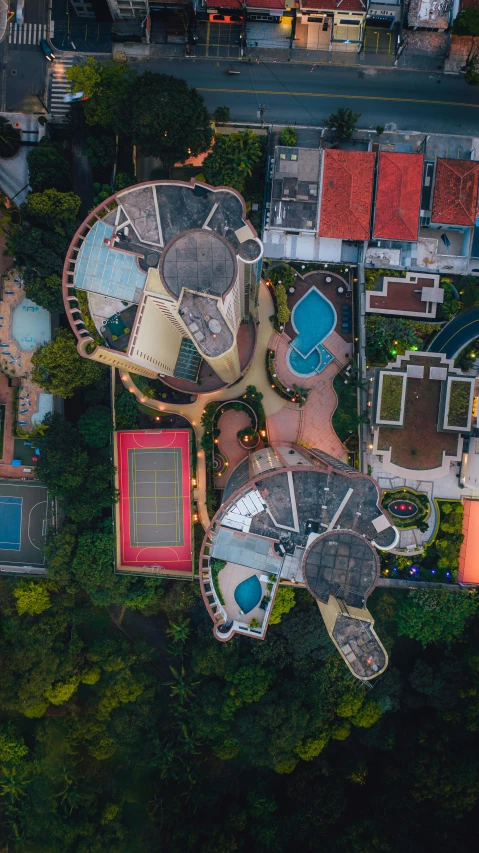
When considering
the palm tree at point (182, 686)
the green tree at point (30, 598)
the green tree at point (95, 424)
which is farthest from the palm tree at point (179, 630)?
the green tree at point (95, 424)

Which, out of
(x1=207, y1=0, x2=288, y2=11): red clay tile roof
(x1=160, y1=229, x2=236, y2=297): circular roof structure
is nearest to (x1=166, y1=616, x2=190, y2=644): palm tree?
(x1=160, y1=229, x2=236, y2=297): circular roof structure

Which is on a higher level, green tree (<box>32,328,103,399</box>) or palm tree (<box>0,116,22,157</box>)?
palm tree (<box>0,116,22,157</box>)

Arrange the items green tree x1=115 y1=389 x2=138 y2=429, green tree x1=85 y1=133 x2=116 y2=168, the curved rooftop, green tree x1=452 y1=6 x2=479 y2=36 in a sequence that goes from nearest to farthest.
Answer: the curved rooftop < green tree x1=452 y1=6 x2=479 y2=36 < green tree x1=85 y1=133 x2=116 y2=168 < green tree x1=115 y1=389 x2=138 y2=429

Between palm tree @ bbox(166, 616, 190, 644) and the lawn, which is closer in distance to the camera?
the lawn

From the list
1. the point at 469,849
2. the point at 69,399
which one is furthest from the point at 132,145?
the point at 469,849

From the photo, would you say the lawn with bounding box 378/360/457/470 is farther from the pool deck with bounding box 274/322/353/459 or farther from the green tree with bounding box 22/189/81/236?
the green tree with bounding box 22/189/81/236
